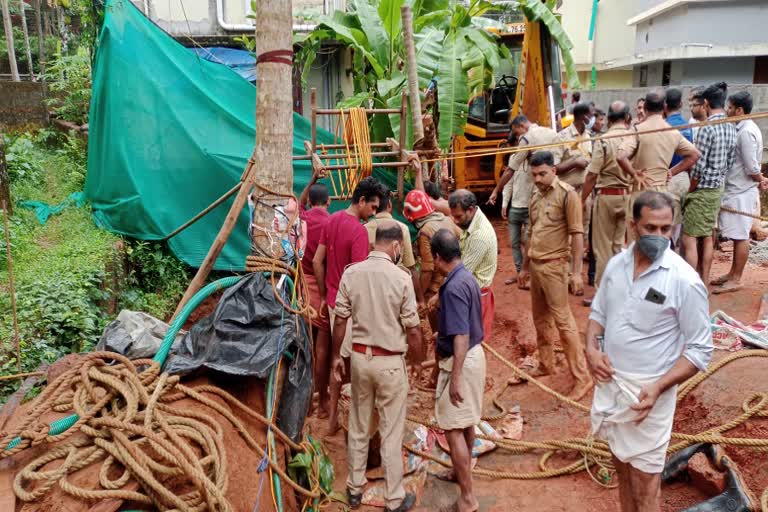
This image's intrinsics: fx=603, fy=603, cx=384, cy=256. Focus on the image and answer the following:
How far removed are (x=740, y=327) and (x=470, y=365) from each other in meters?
2.76

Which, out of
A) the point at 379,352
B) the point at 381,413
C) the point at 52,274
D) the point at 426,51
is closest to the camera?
the point at 379,352

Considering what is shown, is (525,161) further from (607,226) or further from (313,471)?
(313,471)

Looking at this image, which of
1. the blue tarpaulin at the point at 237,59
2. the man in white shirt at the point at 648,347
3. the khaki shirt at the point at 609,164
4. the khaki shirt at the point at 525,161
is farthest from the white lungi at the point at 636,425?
the blue tarpaulin at the point at 237,59

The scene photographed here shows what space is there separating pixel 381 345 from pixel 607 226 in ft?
11.5

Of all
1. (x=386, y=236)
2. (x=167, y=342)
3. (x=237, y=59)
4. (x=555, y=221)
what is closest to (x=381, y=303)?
(x=386, y=236)

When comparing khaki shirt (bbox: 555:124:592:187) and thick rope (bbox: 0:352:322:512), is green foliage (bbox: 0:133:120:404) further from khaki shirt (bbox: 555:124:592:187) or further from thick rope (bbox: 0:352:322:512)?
khaki shirt (bbox: 555:124:592:187)

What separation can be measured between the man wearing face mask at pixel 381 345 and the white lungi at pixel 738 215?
3871 mm

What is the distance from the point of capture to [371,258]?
12.7ft

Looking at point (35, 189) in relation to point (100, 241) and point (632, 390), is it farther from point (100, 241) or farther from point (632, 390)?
point (632, 390)

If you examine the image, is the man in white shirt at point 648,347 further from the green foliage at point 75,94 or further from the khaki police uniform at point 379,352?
the green foliage at point 75,94

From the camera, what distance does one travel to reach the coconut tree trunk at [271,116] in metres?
3.69

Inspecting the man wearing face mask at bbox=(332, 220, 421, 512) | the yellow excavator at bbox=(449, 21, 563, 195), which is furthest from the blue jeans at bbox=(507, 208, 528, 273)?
the man wearing face mask at bbox=(332, 220, 421, 512)

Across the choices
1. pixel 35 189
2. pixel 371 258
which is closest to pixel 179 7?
pixel 35 189

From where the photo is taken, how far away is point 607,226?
6262 mm
